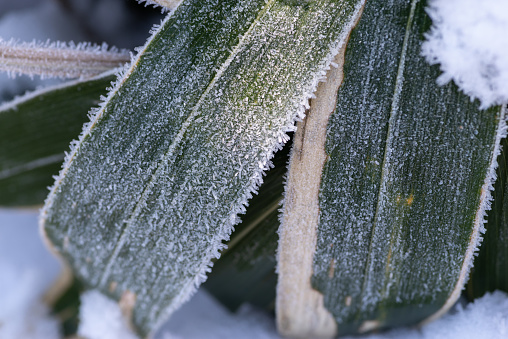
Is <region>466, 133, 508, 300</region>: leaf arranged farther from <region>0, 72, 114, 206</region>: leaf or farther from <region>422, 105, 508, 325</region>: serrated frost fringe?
<region>0, 72, 114, 206</region>: leaf

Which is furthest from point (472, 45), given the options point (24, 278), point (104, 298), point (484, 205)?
point (24, 278)

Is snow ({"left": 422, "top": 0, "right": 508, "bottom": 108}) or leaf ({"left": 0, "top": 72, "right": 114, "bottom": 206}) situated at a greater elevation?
snow ({"left": 422, "top": 0, "right": 508, "bottom": 108})

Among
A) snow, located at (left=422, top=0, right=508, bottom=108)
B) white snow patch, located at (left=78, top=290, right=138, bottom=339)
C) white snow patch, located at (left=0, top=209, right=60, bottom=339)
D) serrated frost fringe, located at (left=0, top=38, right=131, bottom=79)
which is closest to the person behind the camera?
snow, located at (left=422, top=0, right=508, bottom=108)

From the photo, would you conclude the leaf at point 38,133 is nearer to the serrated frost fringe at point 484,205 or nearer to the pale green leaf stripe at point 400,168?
the pale green leaf stripe at point 400,168

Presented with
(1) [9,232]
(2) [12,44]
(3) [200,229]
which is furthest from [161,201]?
(1) [9,232]

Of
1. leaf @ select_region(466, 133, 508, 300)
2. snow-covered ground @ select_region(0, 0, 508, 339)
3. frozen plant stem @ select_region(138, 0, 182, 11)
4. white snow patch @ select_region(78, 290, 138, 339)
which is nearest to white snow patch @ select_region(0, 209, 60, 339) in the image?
snow-covered ground @ select_region(0, 0, 508, 339)

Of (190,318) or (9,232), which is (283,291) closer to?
(190,318)
